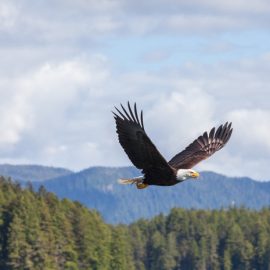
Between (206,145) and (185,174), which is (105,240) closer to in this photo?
(206,145)

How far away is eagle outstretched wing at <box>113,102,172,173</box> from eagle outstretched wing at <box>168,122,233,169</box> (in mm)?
4816

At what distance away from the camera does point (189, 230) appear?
191 meters

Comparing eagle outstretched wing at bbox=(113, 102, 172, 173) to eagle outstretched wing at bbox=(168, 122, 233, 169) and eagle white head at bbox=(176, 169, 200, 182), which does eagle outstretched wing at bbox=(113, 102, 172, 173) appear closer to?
eagle white head at bbox=(176, 169, 200, 182)

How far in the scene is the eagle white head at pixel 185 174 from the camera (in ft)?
95.4

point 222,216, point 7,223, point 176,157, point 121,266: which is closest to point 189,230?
point 222,216

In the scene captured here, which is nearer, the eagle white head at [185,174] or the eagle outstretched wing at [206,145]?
the eagle white head at [185,174]

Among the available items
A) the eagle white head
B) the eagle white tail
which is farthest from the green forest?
the eagle white tail

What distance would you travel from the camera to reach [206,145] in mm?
35062

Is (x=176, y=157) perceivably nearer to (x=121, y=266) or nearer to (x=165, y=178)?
(x=165, y=178)

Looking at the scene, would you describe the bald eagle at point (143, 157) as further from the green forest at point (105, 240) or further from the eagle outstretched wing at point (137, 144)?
the green forest at point (105, 240)

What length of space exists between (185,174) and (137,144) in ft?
5.38

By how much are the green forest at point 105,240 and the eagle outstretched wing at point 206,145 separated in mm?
86638

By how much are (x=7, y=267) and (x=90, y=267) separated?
39.1ft

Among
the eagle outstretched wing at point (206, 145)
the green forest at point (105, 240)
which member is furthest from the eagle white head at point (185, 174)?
the green forest at point (105, 240)
